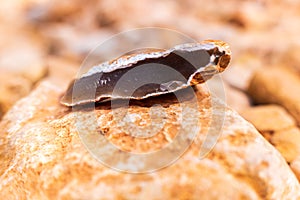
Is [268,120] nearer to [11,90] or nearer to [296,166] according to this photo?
[296,166]

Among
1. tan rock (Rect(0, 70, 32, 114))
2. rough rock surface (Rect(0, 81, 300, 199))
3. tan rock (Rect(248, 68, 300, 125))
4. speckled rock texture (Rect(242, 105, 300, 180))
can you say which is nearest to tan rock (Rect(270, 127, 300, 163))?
speckled rock texture (Rect(242, 105, 300, 180))

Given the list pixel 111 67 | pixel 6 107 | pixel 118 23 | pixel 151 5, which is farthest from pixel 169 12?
pixel 111 67

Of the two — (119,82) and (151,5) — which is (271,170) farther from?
(151,5)

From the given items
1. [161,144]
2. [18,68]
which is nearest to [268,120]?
[161,144]

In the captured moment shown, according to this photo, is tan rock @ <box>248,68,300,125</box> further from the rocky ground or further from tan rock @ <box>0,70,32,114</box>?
tan rock @ <box>0,70,32,114</box>

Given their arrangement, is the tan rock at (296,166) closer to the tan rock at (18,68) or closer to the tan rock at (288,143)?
the tan rock at (288,143)

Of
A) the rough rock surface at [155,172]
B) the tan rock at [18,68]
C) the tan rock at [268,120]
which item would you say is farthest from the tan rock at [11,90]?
the tan rock at [268,120]
